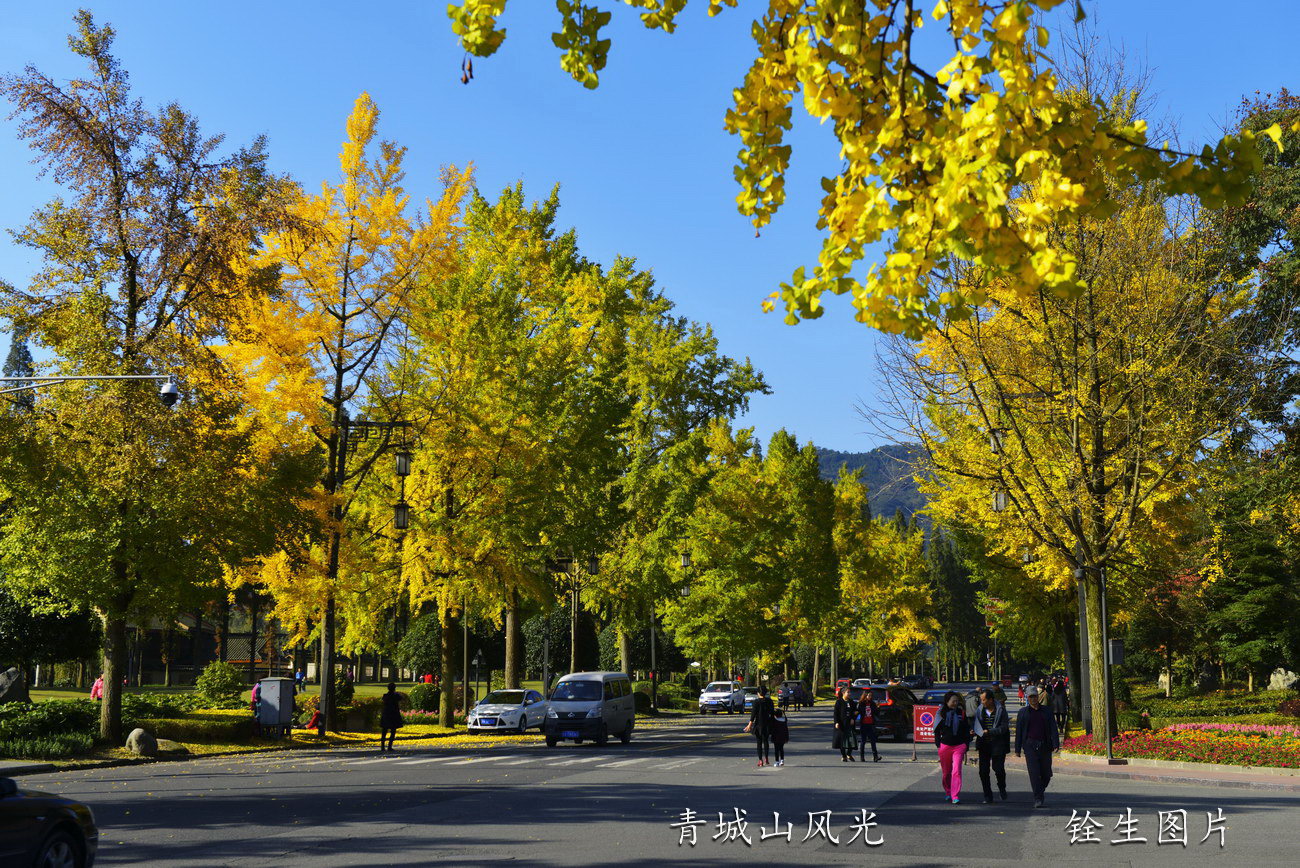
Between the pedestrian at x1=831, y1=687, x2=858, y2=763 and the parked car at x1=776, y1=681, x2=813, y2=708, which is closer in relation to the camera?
the pedestrian at x1=831, y1=687, x2=858, y2=763

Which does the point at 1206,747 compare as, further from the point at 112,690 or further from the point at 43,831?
the point at 112,690

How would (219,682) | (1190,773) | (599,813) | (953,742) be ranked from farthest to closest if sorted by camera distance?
(219,682) < (1190,773) < (953,742) < (599,813)

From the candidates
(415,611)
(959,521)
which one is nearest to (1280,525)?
(959,521)

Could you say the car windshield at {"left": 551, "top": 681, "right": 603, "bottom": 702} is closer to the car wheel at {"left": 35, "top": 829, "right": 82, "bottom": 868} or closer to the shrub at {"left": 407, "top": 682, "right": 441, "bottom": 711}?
the shrub at {"left": 407, "top": 682, "right": 441, "bottom": 711}

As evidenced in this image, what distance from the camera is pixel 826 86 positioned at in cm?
557

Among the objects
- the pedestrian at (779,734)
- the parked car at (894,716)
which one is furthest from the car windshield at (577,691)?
the parked car at (894,716)

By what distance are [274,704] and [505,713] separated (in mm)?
9072

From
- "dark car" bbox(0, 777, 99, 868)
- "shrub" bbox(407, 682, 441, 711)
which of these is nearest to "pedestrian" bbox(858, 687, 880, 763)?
"dark car" bbox(0, 777, 99, 868)

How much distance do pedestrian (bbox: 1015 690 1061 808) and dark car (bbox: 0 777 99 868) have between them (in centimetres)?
1242

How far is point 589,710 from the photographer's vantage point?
30797mm

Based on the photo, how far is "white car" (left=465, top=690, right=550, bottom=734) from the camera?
119ft

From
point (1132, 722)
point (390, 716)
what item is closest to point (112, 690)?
point (390, 716)

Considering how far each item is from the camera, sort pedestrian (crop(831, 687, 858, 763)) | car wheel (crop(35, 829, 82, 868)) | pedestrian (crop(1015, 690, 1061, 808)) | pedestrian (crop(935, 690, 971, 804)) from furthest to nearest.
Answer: pedestrian (crop(831, 687, 858, 763)) < pedestrian (crop(935, 690, 971, 804)) < pedestrian (crop(1015, 690, 1061, 808)) < car wheel (crop(35, 829, 82, 868))

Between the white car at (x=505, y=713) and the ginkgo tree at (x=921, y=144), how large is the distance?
3232 centimetres
